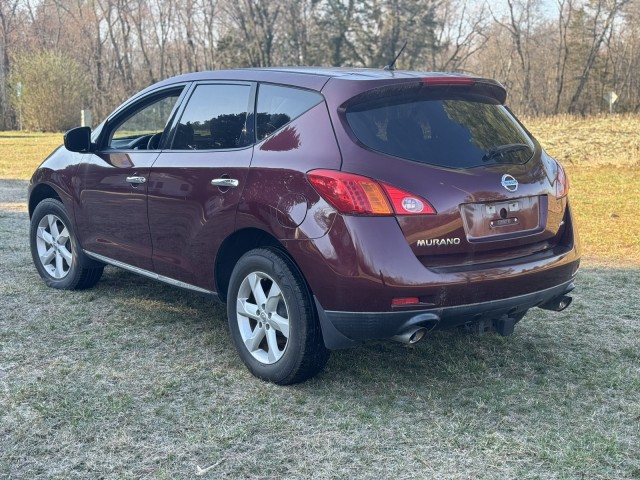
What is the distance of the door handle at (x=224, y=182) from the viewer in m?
3.96

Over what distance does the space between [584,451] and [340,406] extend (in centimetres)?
117

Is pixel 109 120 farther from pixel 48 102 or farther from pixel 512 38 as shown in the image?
pixel 512 38

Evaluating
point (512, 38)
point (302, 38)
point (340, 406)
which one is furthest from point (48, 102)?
point (340, 406)

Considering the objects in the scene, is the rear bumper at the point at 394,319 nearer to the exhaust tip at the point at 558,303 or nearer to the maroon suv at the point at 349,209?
the maroon suv at the point at 349,209

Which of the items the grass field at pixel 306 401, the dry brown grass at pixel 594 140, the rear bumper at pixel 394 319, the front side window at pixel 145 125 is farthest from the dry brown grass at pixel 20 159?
the rear bumper at pixel 394 319

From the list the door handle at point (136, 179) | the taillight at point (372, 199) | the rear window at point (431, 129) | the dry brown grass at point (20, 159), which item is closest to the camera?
the taillight at point (372, 199)

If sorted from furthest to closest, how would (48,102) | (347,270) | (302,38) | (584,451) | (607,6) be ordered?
(302,38)
(607,6)
(48,102)
(347,270)
(584,451)

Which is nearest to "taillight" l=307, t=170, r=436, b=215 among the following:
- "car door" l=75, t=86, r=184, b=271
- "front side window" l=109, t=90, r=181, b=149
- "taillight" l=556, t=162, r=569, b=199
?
"taillight" l=556, t=162, r=569, b=199

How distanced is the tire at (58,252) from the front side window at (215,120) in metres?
1.53

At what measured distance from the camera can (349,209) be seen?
3.39m

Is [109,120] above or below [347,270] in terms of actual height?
above

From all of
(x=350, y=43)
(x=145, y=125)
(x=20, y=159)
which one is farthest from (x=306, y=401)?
(x=350, y=43)

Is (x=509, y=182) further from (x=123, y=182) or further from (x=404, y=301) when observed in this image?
(x=123, y=182)

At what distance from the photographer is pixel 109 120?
17.3 feet
